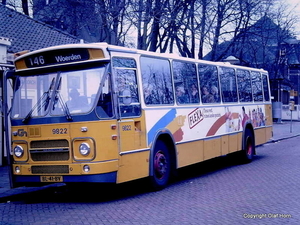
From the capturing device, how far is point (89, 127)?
29.8ft

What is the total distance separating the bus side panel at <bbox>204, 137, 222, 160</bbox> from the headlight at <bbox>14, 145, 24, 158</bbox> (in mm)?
5196

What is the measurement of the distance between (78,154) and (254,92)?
31.8ft

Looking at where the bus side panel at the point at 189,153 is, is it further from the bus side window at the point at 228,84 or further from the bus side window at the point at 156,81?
the bus side window at the point at 228,84

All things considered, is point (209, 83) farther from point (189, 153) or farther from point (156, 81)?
point (156, 81)

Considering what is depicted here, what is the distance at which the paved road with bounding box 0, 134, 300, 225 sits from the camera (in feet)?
25.9

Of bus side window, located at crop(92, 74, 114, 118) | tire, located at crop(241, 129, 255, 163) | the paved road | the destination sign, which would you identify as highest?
the destination sign

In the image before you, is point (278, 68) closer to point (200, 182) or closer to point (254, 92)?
point (254, 92)

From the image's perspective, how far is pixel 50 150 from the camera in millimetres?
9422

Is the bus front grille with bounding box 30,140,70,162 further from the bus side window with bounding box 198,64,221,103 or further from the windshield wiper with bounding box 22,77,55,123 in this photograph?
the bus side window with bounding box 198,64,221,103

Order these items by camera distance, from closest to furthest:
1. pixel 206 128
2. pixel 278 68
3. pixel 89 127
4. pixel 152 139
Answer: pixel 89 127
pixel 152 139
pixel 206 128
pixel 278 68

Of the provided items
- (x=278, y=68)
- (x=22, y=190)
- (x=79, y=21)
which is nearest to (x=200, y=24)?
(x=79, y=21)

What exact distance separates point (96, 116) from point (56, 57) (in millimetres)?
1551

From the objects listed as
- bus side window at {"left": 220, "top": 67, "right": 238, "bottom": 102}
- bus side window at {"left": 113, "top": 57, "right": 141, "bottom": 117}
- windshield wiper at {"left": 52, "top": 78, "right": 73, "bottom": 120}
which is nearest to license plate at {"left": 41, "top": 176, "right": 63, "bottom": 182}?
windshield wiper at {"left": 52, "top": 78, "right": 73, "bottom": 120}

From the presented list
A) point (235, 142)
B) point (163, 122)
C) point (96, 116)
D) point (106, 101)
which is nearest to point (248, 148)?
point (235, 142)
